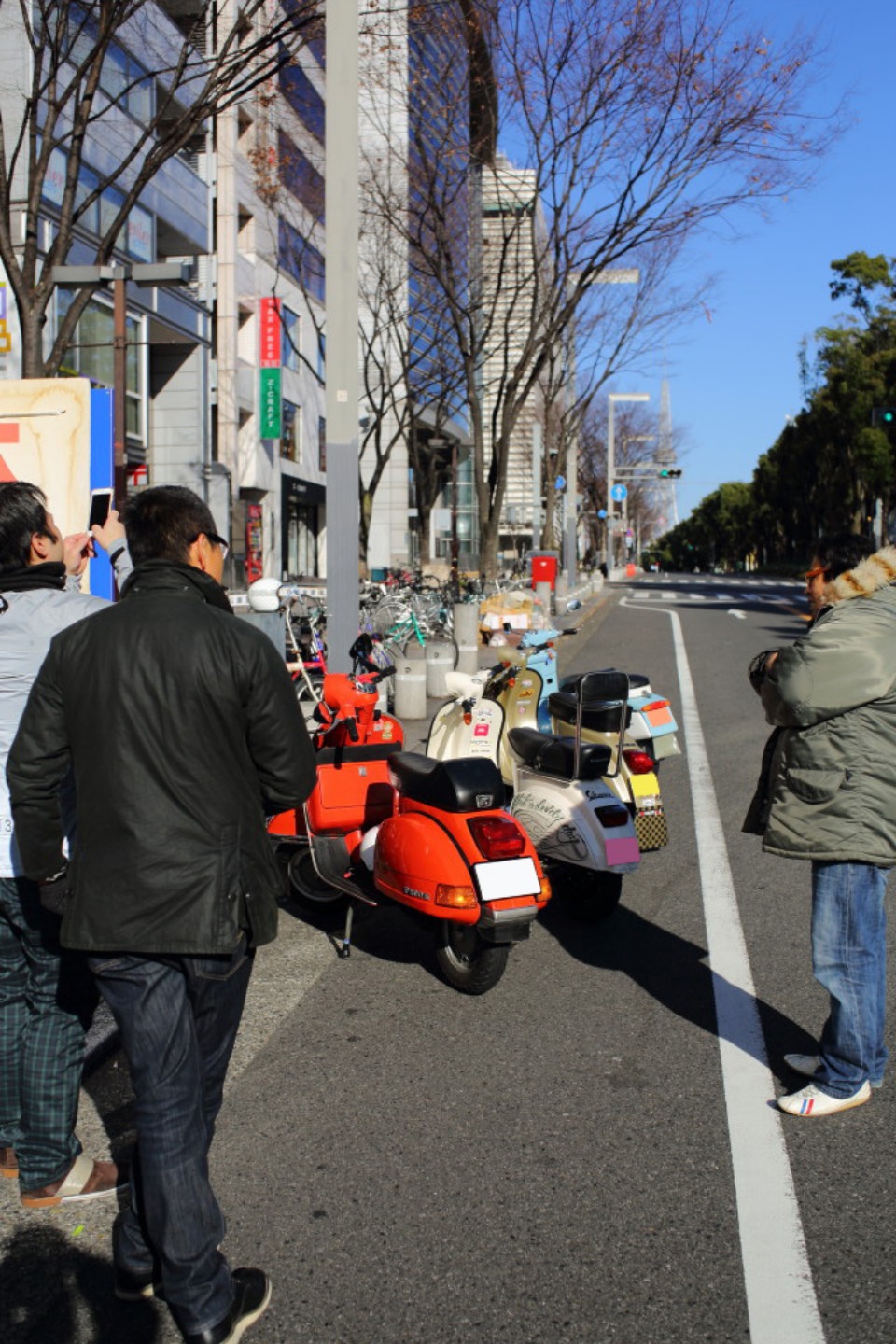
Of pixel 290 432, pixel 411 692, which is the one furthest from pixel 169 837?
pixel 290 432

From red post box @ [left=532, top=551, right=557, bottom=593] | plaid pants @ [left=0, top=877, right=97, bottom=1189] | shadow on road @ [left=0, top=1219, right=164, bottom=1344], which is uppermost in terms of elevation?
red post box @ [left=532, top=551, right=557, bottom=593]

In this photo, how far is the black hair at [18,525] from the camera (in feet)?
10.5

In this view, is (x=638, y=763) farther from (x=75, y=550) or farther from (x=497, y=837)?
(x=75, y=550)

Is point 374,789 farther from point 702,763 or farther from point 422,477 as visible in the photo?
point 422,477

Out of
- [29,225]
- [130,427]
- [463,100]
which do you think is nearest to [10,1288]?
[29,225]

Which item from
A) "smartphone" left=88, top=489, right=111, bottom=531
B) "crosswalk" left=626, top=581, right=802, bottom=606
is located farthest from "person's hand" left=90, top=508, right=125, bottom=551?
"crosswalk" left=626, top=581, right=802, bottom=606

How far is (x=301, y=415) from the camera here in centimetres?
3619

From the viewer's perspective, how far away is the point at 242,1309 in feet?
8.63

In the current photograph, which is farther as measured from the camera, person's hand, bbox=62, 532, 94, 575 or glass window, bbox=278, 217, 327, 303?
glass window, bbox=278, 217, 327, 303

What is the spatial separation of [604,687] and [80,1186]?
3.45 meters

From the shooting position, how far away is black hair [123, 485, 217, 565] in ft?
8.73

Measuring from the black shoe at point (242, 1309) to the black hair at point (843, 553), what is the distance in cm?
246

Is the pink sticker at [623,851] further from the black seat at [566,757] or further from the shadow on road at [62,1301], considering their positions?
the shadow on road at [62,1301]

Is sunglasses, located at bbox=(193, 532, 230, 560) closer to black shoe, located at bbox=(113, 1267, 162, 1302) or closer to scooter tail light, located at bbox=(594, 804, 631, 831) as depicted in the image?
black shoe, located at bbox=(113, 1267, 162, 1302)
